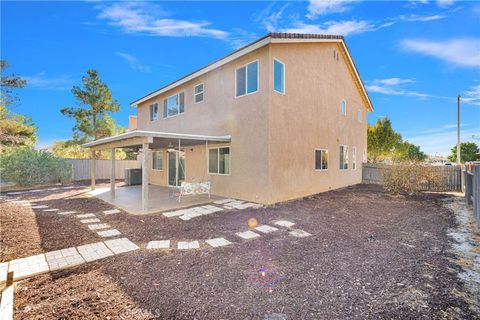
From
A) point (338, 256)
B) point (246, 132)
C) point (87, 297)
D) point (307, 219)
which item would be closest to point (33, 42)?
point (246, 132)

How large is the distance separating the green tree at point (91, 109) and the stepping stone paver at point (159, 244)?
17.5 metres

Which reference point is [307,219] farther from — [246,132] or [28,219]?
[28,219]

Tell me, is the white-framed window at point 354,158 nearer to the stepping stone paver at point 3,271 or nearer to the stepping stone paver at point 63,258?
the stepping stone paver at point 63,258

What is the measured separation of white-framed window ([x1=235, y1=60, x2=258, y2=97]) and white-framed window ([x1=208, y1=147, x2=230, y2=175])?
2507mm

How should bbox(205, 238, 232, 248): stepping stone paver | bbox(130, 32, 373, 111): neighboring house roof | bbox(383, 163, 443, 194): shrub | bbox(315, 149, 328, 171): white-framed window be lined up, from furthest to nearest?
bbox(315, 149, 328, 171): white-framed window, bbox(383, 163, 443, 194): shrub, bbox(130, 32, 373, 111): neighboring house roof, bbox(205, 238, 232, 248): stepping stone paver

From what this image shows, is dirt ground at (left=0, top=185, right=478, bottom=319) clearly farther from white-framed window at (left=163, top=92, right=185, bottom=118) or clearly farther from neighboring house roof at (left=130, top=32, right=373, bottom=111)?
white-framed window at (left=163, top=92, right=185, bottom=118)

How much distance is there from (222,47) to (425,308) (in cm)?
1504

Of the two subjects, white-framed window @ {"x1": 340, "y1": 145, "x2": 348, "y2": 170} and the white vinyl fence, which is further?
the white vinyl fence

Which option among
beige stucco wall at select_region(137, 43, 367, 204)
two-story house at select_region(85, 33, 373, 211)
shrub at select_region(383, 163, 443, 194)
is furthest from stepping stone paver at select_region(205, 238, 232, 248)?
shrub at select_region(383, 163, 443, 194)

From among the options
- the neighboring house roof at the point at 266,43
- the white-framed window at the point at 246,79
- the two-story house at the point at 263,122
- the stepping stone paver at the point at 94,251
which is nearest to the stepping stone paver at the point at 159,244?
the stepping stone paver at the point at 94,251

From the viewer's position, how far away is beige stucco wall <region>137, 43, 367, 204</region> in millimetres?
8258

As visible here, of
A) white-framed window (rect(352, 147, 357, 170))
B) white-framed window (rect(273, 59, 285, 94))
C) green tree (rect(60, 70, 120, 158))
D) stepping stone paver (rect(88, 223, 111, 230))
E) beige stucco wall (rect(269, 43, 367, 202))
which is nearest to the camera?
stepping stone paver (rect(88, 223, 111, 230))

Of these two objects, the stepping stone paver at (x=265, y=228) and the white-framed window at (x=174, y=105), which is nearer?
the stepping stone paver at (x=265, y=228)

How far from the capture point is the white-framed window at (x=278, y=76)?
8344 mm
